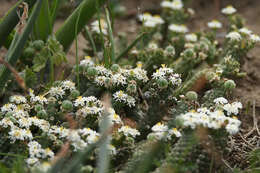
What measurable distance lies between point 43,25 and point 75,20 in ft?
0.63

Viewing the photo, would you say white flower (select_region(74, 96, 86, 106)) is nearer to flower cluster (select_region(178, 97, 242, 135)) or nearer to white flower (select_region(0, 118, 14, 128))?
white flower (select_region(0, 118, 14, 128))

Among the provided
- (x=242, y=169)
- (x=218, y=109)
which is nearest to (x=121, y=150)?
(x=218, y=109)

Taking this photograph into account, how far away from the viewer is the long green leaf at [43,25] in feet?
7.19

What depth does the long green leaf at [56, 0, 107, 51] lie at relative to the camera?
2189 mm

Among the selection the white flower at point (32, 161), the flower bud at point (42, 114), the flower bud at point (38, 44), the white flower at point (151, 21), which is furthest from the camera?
the white flower at point (151, 21)

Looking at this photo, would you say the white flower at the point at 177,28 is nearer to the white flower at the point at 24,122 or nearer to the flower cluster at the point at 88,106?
the flower cluster at the point at 88,106

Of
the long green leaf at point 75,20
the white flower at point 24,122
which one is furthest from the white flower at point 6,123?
the long green leaf at point 75,20

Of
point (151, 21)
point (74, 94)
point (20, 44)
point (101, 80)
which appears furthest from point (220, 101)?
point (151, 21)

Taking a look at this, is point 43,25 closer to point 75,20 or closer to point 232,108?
point 75,20

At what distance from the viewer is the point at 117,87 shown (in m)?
1.88

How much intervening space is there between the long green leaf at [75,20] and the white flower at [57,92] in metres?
0.50

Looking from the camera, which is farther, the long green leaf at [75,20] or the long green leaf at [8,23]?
the long green leaf at [75,20]

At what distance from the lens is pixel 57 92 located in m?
1.84

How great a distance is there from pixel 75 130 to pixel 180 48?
4.18 ft
